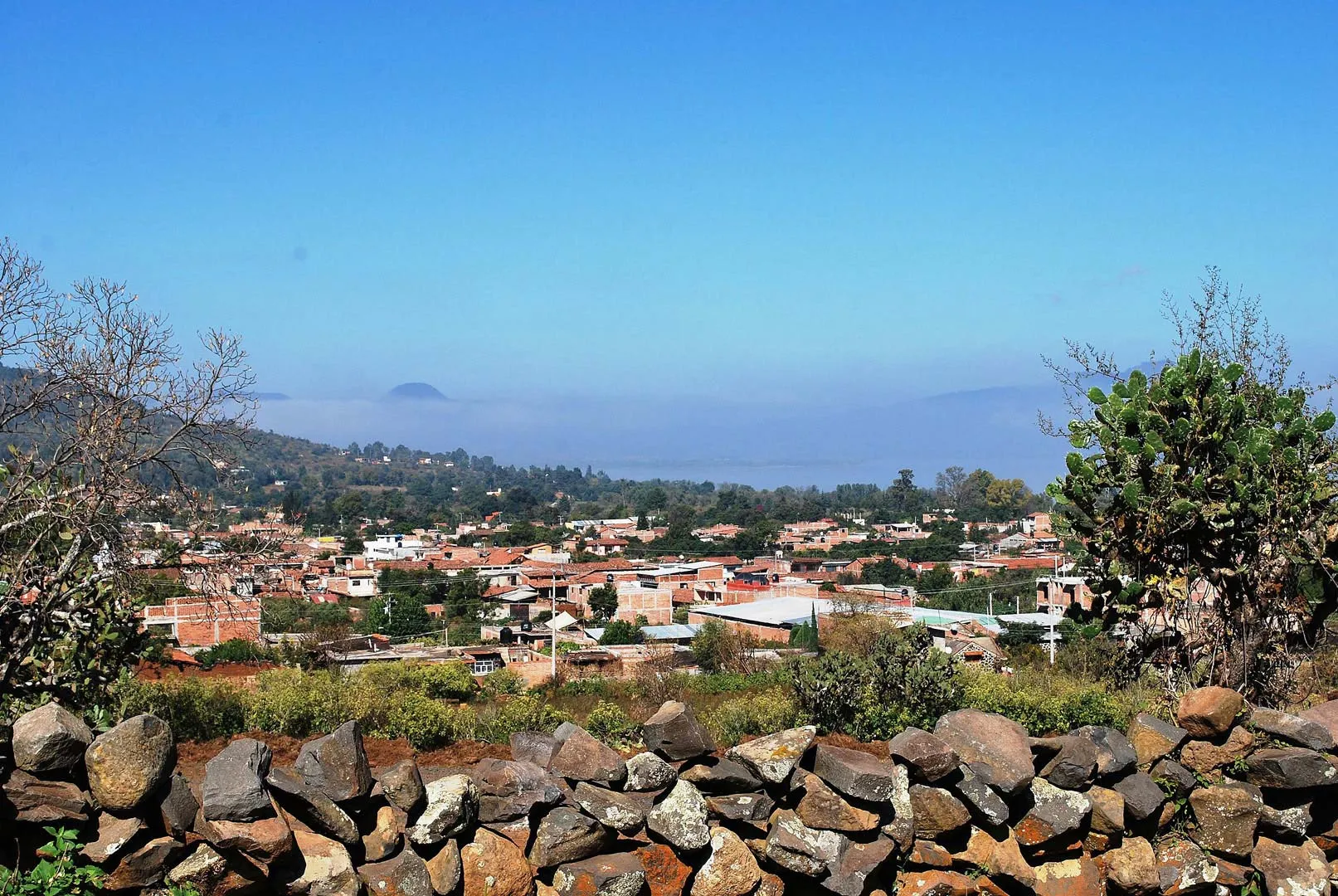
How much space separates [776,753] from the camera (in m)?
5.49

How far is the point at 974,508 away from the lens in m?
139

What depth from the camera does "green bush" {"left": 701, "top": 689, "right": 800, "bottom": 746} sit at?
26.6 ft

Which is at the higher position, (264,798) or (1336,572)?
(1336,572)

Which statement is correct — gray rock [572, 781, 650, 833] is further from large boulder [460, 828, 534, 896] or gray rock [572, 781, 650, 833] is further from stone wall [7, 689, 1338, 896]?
large boulder [460, 828, 534, 896]

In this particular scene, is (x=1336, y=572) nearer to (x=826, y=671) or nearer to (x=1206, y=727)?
(x=1206, y=727)

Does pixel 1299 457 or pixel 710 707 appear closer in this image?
pixel 1299 457

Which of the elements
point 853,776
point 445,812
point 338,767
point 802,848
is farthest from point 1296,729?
point 338,767

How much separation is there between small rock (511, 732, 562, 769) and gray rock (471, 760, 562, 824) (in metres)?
0.17

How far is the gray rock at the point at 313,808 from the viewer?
4797mm

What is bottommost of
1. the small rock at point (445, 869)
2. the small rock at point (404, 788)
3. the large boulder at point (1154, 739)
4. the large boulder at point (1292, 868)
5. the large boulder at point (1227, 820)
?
the large boulder at point (1292, 868)

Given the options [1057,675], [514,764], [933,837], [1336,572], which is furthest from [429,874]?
[1057,675]

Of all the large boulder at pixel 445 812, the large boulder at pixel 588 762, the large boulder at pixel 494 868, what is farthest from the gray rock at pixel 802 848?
the large boulder at pixel 445 812

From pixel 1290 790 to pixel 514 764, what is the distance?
4.21 metres

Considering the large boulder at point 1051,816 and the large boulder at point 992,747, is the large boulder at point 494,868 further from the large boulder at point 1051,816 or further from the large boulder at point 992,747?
the large boulder at point 1051,816
